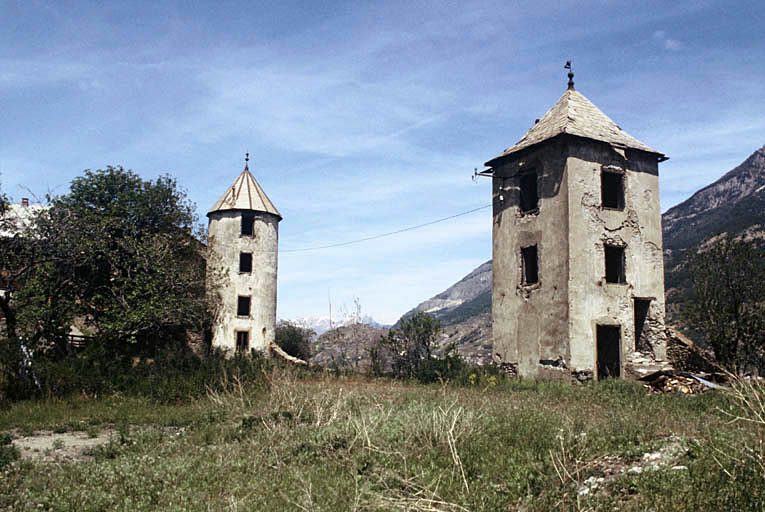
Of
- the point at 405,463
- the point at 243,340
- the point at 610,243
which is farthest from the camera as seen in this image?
the point at 243,340

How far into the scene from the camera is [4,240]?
13984 millimetres

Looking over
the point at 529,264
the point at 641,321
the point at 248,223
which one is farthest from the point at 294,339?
the point at 641,321

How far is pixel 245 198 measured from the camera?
29.1 meters

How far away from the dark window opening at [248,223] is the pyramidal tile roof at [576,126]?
13.4m

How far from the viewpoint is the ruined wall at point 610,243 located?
17.1 m

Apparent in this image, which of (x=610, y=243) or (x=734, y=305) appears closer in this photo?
(x=610, y=243)

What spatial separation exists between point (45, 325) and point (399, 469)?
13817 mm

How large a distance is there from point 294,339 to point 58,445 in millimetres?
27761

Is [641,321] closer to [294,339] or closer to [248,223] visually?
[248,223]

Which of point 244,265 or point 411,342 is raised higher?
point 244,265

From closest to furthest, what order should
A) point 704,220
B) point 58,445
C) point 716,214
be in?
point 58,445
point 716,214
point 704,220

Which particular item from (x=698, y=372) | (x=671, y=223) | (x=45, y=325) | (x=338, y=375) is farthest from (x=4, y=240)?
(x=671, y=223)

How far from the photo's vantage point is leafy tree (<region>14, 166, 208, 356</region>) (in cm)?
1845

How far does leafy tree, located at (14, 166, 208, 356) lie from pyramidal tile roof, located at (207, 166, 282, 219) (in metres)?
3.63
